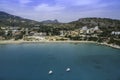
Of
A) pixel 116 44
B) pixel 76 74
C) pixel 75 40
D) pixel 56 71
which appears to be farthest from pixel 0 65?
pixel 75 40

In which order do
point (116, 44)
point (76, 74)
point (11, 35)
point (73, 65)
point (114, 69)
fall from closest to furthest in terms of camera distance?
1. point (76, 74)
2. point (114, 69)
3. point (73, 65)
4. point (116, 44)
5. point (11, 35)

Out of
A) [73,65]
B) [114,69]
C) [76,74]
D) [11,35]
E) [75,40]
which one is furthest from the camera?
[11,35]

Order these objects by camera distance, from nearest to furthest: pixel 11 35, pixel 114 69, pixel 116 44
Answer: pixel 114 69 → pixel 116 44 → pixel 11 35

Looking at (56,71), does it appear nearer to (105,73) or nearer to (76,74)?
(76,74)

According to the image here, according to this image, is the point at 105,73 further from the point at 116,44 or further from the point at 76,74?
the point at 116,44

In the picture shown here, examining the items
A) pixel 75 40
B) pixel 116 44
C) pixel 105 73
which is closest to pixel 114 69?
pixel 105 73

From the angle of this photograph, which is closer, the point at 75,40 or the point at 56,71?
the point at 56,71

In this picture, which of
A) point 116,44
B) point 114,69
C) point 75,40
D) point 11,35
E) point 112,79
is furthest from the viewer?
point 11,35

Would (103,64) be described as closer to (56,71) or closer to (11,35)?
(56,71)

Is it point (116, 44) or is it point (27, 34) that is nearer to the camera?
point (116, 44)
